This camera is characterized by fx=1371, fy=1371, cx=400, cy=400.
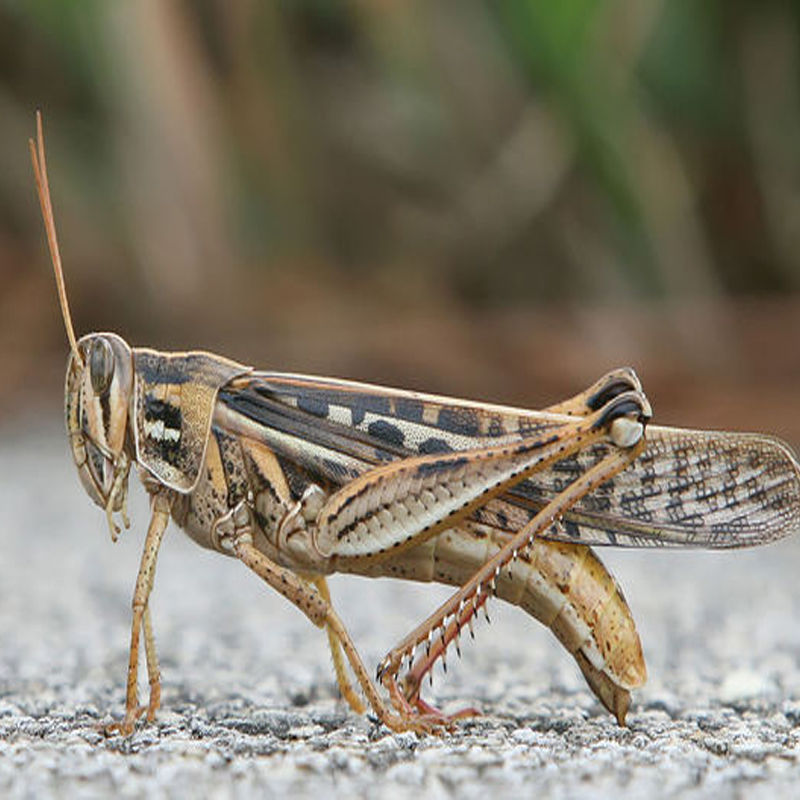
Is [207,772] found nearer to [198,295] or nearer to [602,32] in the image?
[602,32]

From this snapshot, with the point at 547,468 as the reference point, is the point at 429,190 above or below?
above

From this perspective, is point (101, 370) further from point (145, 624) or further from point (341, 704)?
point (341, 704)

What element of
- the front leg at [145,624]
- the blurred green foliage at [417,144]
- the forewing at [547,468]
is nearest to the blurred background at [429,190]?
the blurred green foliage at [417,144]

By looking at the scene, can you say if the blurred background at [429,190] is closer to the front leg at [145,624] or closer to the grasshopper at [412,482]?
the grasshopper at [412,482]

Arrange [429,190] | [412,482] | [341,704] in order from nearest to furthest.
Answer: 1. [412,482]
2. [341,704]
3. [429,190]

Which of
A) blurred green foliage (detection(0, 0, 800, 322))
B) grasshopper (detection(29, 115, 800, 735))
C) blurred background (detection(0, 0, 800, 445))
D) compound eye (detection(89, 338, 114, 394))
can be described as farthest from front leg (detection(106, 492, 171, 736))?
blurred green foliage (detection(0, 0, 800, 322))

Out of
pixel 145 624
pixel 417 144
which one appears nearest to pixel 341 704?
pixel 145 624

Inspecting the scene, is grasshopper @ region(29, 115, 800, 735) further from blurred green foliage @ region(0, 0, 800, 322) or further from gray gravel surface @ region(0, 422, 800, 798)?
blurred green foliage @ region(0, 0, 800, 322)
